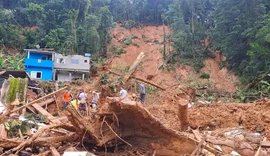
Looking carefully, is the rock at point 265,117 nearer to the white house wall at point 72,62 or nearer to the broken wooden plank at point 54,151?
the broken wooden plank at point 54,151

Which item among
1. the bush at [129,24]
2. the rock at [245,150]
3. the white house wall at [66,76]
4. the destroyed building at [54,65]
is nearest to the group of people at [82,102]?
the rock at [245,150]

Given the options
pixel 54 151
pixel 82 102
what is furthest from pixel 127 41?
pixel 54 151

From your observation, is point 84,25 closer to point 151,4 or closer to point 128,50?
point 128,50

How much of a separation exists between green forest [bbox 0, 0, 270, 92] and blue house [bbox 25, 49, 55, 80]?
307 cm

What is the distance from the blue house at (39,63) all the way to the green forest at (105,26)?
121 inches

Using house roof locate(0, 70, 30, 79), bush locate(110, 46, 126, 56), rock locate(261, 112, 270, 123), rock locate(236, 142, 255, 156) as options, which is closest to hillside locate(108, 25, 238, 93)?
bush locate(110, 46, 126, 56)

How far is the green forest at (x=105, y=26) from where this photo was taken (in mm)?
24469

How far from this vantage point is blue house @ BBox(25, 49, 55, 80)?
27531 millimetres

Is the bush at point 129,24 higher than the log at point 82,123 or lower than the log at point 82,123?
higher

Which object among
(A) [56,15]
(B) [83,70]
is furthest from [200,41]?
(A) [56,15]

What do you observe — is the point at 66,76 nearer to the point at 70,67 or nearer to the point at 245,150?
the point at 70,67

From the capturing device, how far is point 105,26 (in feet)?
120

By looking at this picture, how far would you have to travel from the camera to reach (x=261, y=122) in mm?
7379

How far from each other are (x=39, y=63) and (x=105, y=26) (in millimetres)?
11192
